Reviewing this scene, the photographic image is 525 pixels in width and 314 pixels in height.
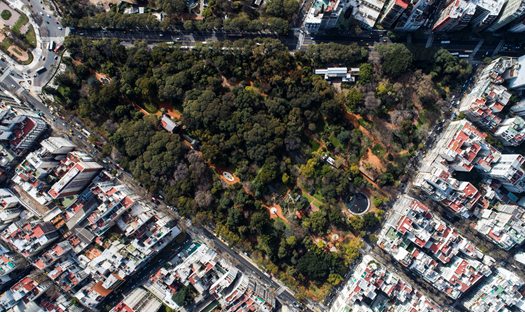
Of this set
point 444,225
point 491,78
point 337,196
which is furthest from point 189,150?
point 491,78

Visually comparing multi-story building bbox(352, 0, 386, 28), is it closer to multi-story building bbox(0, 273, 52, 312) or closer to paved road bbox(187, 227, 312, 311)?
paved road bbox(187, 227, 312, 311)

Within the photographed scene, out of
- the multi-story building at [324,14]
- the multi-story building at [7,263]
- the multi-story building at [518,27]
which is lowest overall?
the multi-story building at [7,263]

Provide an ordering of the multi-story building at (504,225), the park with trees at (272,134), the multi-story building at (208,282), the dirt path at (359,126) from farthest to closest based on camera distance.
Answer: the dirt path at (359,126) < the multi-story building at (208,282) < the park with trees at (272,134) < the multi-story building at (504,225)

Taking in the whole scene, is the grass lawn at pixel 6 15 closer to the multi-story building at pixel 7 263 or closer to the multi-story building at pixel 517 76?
the multi-story building at pixel 7 263

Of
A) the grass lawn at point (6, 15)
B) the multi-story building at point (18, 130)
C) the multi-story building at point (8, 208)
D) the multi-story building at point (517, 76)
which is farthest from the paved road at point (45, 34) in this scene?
the multi-story building at point (517, 76)

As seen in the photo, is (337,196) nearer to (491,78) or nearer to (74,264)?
(491,78)

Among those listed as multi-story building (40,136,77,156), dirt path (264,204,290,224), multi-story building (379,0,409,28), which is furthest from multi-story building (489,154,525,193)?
multi-story building (40,136,77,156)

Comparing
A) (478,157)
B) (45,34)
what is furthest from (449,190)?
(45,34)

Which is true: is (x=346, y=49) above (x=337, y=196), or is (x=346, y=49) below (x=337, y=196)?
above
